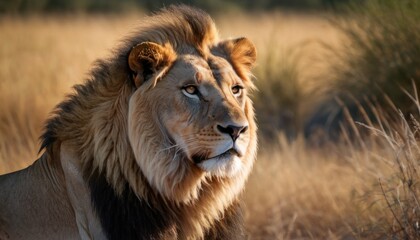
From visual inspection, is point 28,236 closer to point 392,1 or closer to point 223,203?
point 223,203

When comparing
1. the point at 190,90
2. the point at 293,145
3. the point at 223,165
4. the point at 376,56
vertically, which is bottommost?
the point at 293,145

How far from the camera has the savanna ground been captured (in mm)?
5254

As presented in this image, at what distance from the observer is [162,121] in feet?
13.7

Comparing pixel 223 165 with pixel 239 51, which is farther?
pixel 239 51

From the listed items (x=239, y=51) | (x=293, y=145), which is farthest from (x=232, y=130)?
(x=293, y=145)

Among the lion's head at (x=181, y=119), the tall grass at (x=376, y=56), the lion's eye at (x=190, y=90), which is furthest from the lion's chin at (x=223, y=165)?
the tall grass at (x=376, y=56)

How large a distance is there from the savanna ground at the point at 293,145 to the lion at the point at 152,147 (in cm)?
37

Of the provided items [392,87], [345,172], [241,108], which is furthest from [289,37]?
[241,108]

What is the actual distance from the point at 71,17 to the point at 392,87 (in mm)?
14576

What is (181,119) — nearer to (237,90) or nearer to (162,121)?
(162,121)

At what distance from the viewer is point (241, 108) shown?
14.0 feet

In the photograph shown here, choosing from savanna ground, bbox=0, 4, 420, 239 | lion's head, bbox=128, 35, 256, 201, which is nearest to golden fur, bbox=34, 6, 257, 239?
lion's head, bbox=128, 35, 256, 201

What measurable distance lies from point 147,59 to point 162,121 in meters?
0.34

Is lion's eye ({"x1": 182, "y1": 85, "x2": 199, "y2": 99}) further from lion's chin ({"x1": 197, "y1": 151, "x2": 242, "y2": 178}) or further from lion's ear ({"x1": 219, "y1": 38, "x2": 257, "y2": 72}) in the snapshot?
lion's ear ({"x1": 219, "y1": 38, "x2": 257, "y2": 72})
